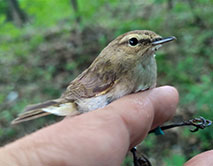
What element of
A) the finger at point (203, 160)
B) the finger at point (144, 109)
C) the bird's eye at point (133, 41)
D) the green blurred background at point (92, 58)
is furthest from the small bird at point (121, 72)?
the green blurred background at point (92, 58)

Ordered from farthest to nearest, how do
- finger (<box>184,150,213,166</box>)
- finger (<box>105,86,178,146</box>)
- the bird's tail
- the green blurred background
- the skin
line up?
the green blurred background, the bird's tail, finger (<box>184,150,213,166</box>), finger (<box>105,86,178,146</box>), the skin

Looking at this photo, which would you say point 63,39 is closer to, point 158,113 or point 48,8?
point 48,8

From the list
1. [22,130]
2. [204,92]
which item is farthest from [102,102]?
[22,130]

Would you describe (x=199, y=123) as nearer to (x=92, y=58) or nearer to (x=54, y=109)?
(x=54, y=109)

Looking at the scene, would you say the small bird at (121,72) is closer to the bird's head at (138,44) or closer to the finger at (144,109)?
the bird's head at (138,44)

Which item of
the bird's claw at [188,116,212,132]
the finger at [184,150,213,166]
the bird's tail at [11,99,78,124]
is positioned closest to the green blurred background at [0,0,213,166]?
the finger at [184,150,213,166]

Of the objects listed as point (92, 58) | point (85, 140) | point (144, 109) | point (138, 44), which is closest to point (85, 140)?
point (85, 140)

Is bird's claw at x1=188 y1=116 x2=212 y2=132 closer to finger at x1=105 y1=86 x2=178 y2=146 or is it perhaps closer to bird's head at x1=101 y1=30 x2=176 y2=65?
finger at x1=105 y1=86 x2=178 y2=146
